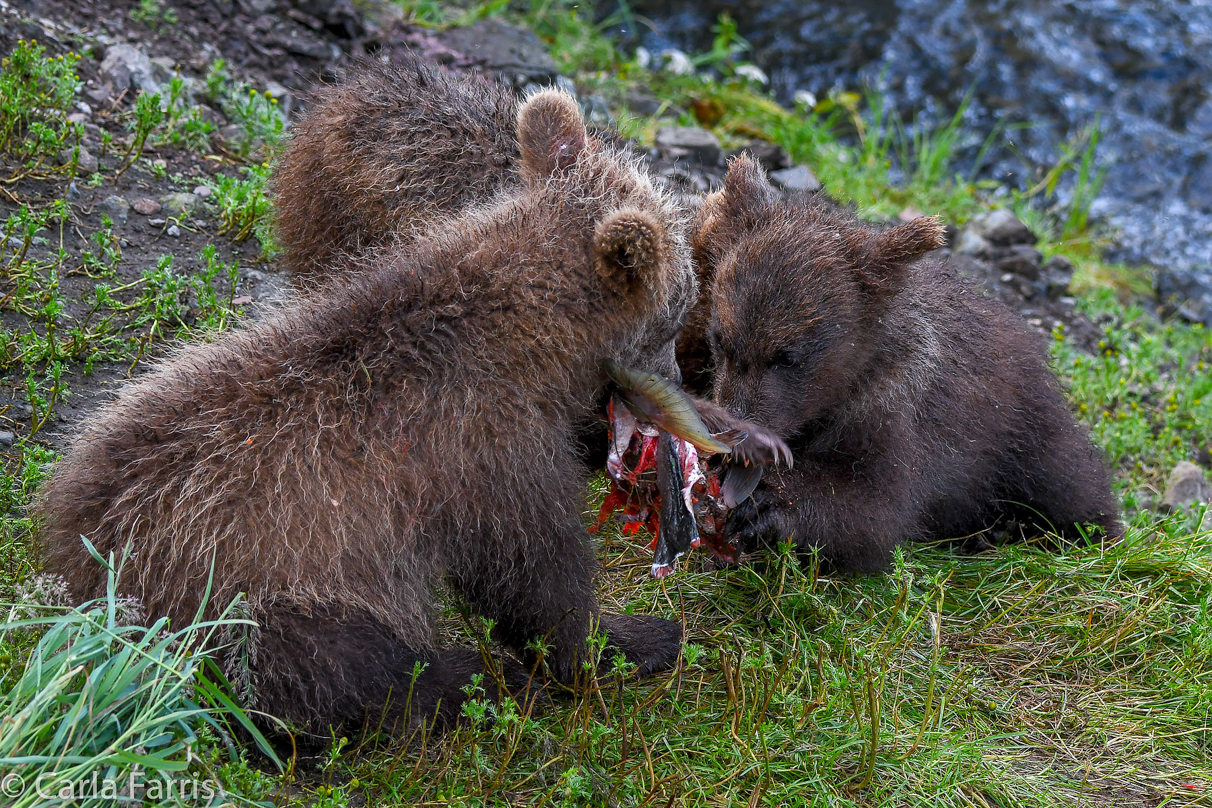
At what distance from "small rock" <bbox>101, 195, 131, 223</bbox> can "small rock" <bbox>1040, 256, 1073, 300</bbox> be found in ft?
22.3

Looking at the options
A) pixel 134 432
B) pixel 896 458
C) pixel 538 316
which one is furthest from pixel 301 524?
pixel 896 458

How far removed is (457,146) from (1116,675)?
3883mm

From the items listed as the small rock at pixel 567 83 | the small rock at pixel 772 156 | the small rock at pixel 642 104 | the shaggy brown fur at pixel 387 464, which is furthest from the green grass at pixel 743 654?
the small rock at pixel 642 104

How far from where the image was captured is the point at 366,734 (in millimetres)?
3738

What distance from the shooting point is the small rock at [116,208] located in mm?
6176

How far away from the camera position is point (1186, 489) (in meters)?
6.88

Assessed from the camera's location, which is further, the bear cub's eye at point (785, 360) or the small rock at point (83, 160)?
the small rock at point (83, 160)

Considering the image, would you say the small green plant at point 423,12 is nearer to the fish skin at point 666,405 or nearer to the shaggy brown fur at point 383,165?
the shaggy brown fur at point 383,165

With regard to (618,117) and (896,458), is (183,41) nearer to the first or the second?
(618,117)

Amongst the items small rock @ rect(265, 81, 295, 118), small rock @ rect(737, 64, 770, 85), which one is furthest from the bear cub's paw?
small rock @ rect(737, 64, 770, 85)

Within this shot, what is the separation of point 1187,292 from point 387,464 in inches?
349

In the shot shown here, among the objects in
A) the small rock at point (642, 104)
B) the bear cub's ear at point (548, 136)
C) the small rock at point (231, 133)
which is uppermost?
the bear cub's ear at point (548, 136)

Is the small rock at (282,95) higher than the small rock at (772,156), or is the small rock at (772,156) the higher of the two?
the small rock at (282,95)

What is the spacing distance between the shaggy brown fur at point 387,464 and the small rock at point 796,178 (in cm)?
474
